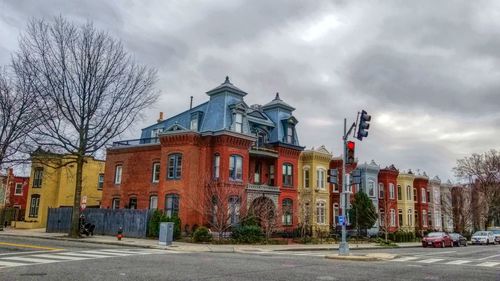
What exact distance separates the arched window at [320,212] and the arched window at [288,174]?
4596 millimetres

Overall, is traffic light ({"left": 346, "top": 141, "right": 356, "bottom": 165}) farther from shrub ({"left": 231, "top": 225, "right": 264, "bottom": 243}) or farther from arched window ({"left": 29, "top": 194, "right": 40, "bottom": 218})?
arched window ({"left": 29, "top": 194, "right": 40, "bottom": 218})

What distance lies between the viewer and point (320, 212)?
1785 inches

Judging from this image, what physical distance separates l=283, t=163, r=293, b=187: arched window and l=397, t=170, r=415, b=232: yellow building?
23.4m

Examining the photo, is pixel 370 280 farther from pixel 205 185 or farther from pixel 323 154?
pixel 323 154

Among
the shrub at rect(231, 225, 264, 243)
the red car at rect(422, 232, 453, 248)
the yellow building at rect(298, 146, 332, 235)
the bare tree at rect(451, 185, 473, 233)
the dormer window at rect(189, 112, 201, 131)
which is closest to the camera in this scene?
the shrub at rect(231, 225, 264, 243)

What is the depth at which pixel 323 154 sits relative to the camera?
46.1m

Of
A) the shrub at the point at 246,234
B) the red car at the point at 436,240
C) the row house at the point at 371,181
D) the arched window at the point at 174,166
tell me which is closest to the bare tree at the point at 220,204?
the shrub at the point at 246,234

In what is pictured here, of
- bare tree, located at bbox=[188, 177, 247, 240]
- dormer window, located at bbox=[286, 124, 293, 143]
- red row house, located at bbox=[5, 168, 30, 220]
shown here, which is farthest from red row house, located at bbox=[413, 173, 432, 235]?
red row house, located at bbox=[5, 168, 30, 220]

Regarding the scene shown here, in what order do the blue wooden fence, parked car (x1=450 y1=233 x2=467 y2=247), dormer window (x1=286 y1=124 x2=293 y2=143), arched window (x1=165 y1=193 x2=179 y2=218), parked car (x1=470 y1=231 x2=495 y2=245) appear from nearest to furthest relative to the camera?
the blue wooden fence < arched window (x1=165 y1=193 x2=179 y2=218) < parked car (x1=450 y1=233 x2=467 y2=247) < dormer window (x1=286 y1=124 x2=293 y2=143) < parked car (x1=470 y1=231 x2=495 y2=245)

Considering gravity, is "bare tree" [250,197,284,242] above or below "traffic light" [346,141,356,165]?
below

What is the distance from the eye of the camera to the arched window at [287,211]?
41.1m

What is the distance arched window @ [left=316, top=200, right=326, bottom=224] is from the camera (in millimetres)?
44812

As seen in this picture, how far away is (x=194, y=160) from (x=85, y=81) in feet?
35.1

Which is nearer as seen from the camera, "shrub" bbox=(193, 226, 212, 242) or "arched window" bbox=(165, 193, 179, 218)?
"shrub" bbox=(193, 226, 212, 242)
